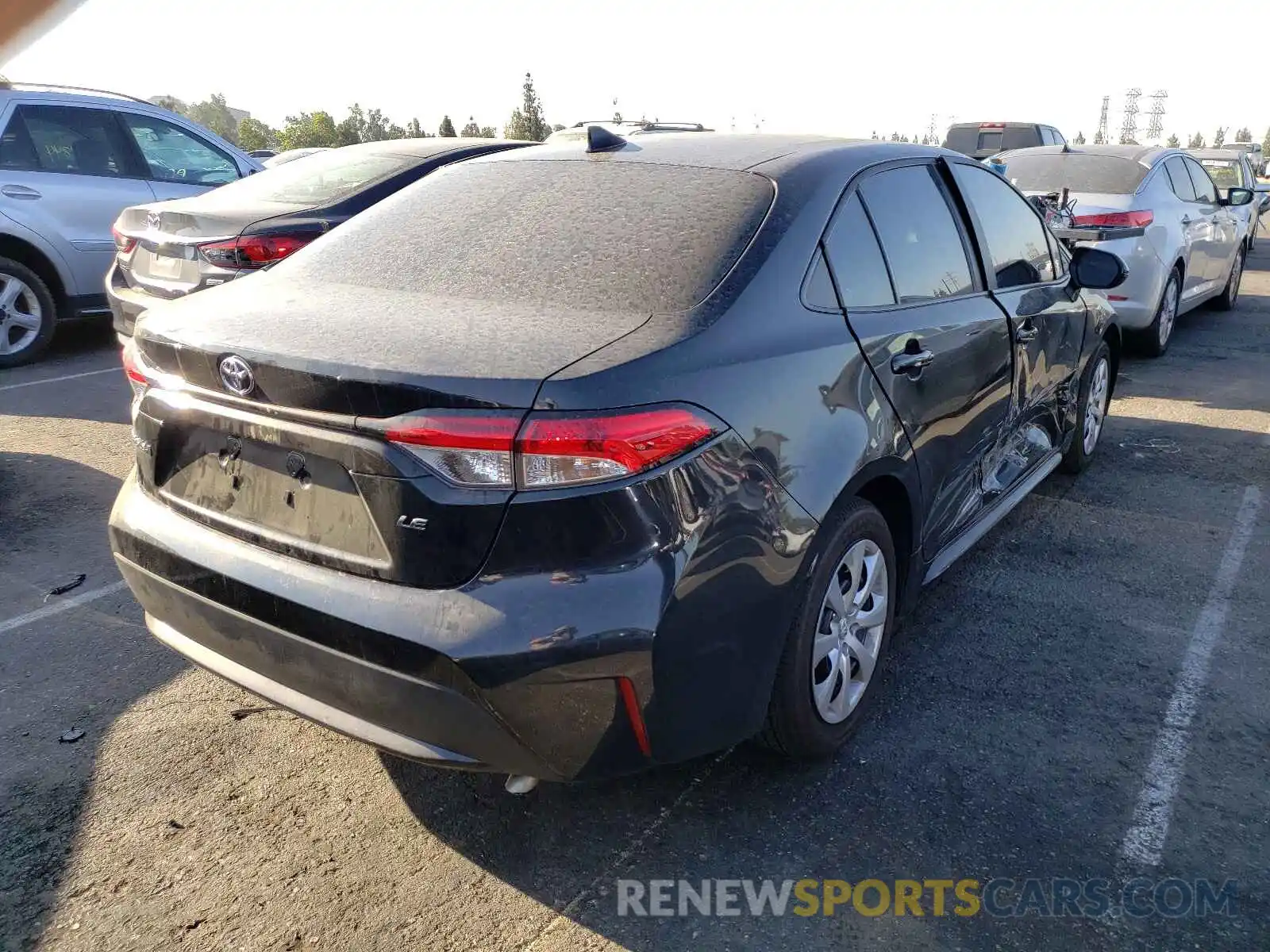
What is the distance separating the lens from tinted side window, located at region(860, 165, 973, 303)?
3133mm

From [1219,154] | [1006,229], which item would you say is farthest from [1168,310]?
[1219,154]

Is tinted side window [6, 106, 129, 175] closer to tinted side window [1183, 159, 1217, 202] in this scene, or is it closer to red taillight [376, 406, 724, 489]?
red taillight [376, 406, 724, 489]

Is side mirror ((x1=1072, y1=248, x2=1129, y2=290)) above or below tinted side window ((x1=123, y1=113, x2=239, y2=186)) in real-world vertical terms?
below

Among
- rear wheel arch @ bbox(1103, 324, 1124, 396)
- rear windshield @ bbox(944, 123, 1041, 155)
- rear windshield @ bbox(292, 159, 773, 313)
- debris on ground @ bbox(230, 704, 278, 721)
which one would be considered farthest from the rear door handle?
rear windshield @ bbox(944, 123, 1041, 155)

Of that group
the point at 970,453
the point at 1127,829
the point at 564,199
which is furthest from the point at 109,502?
the point at 1127,829

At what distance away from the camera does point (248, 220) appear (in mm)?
5945

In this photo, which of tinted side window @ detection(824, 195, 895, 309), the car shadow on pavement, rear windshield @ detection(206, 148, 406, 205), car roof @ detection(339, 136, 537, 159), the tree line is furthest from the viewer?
the tree line

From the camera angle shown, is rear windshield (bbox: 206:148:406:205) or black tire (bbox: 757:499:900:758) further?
rear windshield (bbox: 206:148:406:205)

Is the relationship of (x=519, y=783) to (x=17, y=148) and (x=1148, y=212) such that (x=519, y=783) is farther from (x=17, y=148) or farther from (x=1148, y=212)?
(x=17, y=148)

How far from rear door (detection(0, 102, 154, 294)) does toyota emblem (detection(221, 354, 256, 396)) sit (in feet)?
21.1

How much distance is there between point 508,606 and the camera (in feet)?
6.81

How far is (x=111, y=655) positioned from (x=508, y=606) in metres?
2.06

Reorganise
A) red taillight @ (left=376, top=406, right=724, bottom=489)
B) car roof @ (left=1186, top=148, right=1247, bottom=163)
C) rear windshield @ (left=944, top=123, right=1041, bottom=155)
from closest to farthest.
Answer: red taillight @ (left=376, top=406, right=724, bottom=489), car roof @ (left=1186, top=148, right=1247, bottom=163), rear windshield @ (left=944, top=123, right=1041, bottom=155)

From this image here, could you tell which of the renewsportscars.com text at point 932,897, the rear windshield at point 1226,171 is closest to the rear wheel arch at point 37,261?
the renewsportscars.com text at point 932,897
